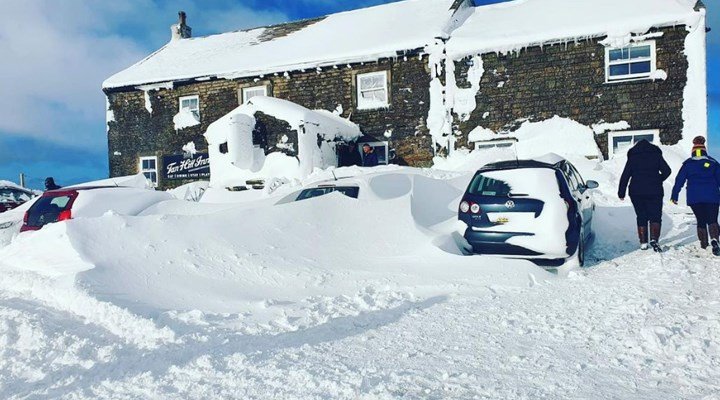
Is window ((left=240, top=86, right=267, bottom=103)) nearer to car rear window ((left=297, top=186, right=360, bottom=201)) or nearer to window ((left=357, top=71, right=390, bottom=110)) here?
window ((left=357, top=71, right=390, bottom=110))

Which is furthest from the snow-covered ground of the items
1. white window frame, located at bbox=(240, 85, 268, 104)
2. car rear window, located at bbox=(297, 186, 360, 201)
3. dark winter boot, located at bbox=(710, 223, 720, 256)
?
white window frame, located at bbox=(240, 85, 268, 104)

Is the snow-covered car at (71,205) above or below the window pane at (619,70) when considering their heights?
below

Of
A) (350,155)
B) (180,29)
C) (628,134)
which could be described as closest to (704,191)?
(628,134)

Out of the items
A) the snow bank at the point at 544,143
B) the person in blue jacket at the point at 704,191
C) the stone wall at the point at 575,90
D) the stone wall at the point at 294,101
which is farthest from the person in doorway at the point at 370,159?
the person in blue jacket at the point at 704,191

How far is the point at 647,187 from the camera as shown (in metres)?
7.32

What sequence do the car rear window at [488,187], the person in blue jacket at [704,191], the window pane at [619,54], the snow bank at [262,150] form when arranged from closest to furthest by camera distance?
1. the car rear window at [488,187]
2. the person in blue jacket at [704,191]
3. the window pane at [619,54]
4. the snow bank at [262,150]

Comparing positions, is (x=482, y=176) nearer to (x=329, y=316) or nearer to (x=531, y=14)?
(x=329, y=316)

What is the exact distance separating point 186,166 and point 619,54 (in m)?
16.4

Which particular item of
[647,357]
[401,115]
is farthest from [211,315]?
[401,115]

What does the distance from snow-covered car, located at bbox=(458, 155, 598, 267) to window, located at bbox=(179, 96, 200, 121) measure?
51.8ft

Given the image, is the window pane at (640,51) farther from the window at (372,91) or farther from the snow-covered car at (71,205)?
the snow-covered car at (71,205)

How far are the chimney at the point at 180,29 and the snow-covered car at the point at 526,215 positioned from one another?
73.8 ft

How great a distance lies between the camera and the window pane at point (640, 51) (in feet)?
46.8

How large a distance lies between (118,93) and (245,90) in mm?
6382
